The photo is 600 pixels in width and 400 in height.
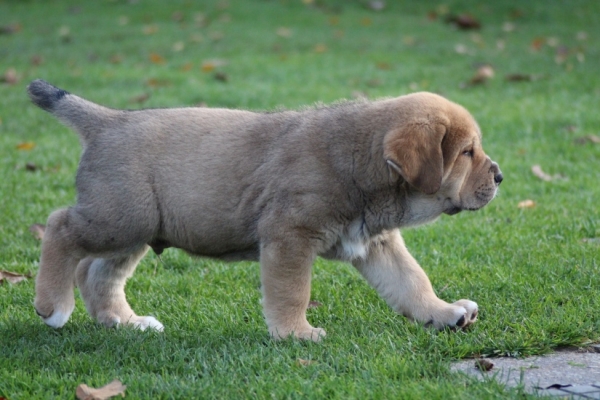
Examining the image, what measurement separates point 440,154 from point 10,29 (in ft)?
46.0

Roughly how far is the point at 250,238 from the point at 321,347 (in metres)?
0.71

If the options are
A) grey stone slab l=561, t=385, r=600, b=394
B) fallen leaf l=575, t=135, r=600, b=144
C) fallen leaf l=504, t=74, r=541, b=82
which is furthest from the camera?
fallen leaf l=504, t=74, r=541, b=82

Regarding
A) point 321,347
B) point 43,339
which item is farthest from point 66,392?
point 321,347

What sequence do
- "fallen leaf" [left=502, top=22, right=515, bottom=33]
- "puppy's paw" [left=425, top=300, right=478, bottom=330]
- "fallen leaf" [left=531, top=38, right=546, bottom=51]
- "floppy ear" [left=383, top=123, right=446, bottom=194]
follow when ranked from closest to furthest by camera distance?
"floppy ear" [left=383, top=123, right=446, bottom=194]
"puppy's paw" [left=425, top=300, right=478, bottom=330]
"fallen leaf" [left=531, top=38, right=546, bottom=51]
"fallen leaf" [left=502, top=22, right=515, bottom=33]

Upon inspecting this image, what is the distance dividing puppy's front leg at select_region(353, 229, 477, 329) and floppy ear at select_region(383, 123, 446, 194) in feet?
2.00

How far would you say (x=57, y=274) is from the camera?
15.1 ft

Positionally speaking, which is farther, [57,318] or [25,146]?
[25,146]

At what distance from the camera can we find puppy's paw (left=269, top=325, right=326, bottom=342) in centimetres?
430

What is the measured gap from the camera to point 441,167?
4.20 metres

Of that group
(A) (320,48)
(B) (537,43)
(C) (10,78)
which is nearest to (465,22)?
(B) (537,43)

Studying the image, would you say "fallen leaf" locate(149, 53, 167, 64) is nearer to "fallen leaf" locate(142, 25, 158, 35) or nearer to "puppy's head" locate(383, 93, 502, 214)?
"fallen leaf" locate(142, 25, 158, 35)

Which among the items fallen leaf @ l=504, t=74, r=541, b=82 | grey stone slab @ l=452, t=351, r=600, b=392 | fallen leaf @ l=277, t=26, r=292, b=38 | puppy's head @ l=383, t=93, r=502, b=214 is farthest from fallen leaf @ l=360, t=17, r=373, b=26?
grey stone slab @ l=452, t=351, r=600, b=392

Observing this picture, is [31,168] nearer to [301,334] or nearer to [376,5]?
[301,334]

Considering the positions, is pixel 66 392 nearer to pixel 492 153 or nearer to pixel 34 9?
pixel 492 153
